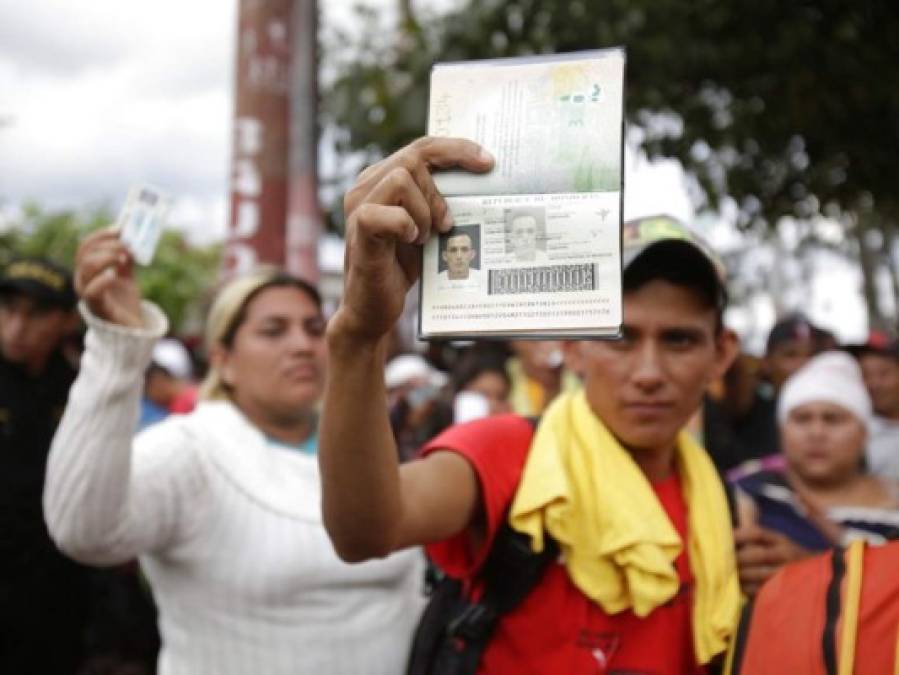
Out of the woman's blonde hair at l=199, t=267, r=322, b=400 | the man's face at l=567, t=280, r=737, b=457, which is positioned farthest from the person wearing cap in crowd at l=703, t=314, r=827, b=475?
the man's face at l=567, t=280, r=737, b=457

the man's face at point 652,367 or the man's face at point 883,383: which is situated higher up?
the man's face at point 883,383

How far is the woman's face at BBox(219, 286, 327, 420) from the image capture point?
105 inches

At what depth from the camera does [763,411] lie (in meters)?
5.54

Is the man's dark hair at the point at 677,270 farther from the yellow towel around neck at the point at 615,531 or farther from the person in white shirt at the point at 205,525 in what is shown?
the person in white shirt at the point at 205,525

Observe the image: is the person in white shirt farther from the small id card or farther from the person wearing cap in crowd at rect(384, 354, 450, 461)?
the person wearing cap in crowd at rect(384, 354, 450, 461)

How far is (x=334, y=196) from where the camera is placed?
29.1 ft

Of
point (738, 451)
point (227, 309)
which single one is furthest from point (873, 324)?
point (227, 309)

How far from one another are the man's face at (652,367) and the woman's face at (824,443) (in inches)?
66.8

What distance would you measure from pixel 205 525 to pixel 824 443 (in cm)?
215

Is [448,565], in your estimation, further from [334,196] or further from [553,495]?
[334,196]

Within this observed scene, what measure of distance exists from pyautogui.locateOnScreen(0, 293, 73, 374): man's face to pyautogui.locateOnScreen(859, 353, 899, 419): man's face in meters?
3.85

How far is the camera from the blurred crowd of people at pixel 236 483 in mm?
2078

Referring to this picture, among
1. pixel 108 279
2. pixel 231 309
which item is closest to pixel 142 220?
pixel 108 279

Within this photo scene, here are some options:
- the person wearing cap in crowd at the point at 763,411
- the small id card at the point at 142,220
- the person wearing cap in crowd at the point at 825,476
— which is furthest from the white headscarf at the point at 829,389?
the small id card at the point at 142,220
